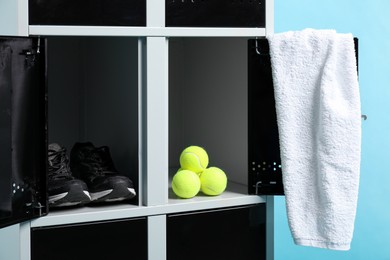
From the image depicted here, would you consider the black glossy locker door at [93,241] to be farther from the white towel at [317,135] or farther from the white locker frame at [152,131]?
the white towel at [317,135]

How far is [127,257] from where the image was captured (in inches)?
57.4

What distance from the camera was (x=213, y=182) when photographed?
62.2 inches

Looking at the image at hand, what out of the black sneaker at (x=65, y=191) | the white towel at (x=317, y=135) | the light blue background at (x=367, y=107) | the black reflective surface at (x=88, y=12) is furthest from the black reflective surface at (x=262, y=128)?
the light blue background at (x=367, y=107)

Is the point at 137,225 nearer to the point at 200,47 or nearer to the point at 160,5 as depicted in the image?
the point at 160,5

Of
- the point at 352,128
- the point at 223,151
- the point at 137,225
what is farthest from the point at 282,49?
the point at 137,225

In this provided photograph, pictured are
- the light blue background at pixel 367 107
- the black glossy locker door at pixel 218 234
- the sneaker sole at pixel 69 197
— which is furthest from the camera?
the light blue background at pixel 367 107

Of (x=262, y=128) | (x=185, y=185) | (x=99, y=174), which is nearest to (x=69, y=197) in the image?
(x=99, y=174)

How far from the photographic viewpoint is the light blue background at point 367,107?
2607mm

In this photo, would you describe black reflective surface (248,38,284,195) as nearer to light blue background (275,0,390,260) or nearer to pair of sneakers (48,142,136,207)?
pair of sneakers (48,142,136,207)

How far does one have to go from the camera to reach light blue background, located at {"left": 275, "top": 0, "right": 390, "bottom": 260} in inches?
103

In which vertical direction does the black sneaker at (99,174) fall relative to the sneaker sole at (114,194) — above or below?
above

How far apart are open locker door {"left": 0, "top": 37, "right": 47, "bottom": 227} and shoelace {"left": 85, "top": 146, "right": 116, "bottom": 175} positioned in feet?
0.71

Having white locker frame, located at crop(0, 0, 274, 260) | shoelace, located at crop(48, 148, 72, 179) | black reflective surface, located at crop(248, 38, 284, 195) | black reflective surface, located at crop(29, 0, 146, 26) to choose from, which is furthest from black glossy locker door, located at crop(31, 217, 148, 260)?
black reflective surface, located at crop(29, 0, 146, 26)

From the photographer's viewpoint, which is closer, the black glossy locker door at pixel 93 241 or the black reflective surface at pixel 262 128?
the black glossy locker door at pixel 93 241
